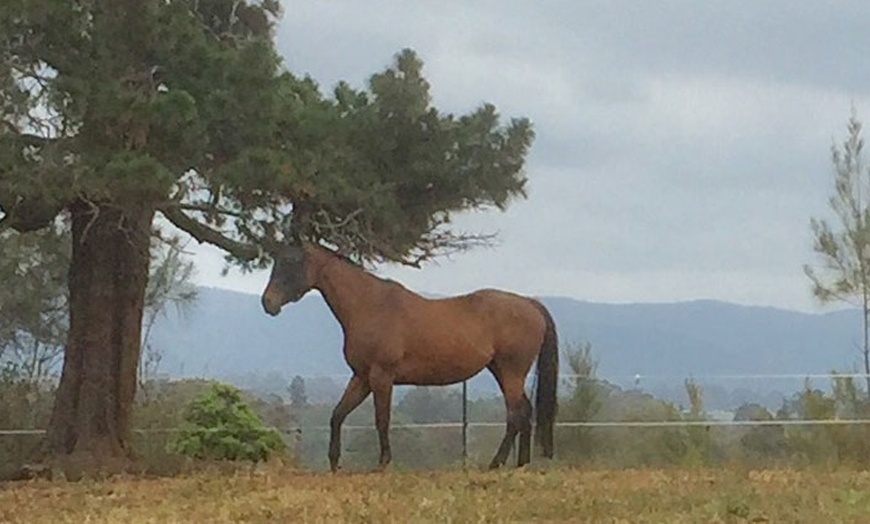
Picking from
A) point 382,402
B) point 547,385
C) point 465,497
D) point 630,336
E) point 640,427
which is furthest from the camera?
point 630,336

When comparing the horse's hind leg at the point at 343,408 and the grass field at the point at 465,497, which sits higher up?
the horse's hind leg at the point at 343,408

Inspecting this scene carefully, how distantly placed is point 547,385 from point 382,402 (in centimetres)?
142

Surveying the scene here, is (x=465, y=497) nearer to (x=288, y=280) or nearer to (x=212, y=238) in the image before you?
(x=288, y=280)

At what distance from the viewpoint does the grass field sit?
669 centimetres

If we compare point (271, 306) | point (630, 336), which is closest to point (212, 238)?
point (271, 306)

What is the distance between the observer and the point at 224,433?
12.4 metres

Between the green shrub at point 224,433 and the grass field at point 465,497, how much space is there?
2.70 m

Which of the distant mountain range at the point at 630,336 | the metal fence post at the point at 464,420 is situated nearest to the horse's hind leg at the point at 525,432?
the metal fence post at the point at 464,420

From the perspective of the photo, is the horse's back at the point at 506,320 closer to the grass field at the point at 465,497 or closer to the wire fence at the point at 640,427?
the grass field at the point at 465,497

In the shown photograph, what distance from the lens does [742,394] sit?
1374 cm

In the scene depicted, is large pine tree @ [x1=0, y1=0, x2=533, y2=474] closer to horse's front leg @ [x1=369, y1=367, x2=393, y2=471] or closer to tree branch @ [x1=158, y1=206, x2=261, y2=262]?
tree branch @ [x1=158, y1=206, x2=261, y2=262]

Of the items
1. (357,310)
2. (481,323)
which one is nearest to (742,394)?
(481,323)

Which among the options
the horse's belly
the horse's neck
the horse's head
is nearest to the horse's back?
the horse's belly

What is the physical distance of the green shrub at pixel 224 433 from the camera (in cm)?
1236
